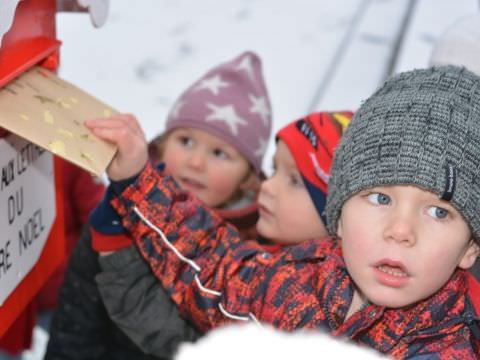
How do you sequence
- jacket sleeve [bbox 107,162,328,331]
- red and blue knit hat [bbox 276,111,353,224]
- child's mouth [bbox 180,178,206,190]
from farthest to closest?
child's mouth [bbox 180,178,206,190], red and blue knit hat [bbox 276,111,353,224], jacket sleeve [bbox 107,162,328,331]

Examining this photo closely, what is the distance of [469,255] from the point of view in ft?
3.55

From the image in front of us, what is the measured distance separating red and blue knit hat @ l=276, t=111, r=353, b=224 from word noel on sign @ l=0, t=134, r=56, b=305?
0.41 m

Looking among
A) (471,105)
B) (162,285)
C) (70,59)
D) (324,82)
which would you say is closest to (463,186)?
(471,105)

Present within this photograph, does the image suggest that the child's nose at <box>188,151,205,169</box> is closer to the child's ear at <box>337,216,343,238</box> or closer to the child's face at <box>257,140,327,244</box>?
the child's face at <box>257,140,327,244</box>

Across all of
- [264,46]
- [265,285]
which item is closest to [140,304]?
[265,285]

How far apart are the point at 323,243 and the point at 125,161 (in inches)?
12.5

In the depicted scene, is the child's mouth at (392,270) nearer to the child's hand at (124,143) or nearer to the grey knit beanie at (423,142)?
the grey knit beanie at (423,142)

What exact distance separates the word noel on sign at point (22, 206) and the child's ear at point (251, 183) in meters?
0.54

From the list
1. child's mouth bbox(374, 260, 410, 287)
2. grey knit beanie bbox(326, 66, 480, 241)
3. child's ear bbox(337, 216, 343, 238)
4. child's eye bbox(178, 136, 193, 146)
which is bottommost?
child's eye bbox(178, 136, 193, 146)

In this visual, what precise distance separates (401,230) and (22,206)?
0.54 m

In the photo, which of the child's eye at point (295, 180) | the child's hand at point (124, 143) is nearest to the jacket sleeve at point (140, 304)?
the child's hand at point (124, 143)

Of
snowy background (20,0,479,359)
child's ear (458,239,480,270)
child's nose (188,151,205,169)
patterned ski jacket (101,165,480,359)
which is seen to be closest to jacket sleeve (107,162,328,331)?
patterned ski jacket (101,165,480,359)

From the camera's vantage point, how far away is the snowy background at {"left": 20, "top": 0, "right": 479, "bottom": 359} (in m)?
2.96

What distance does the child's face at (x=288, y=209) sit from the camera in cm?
140
